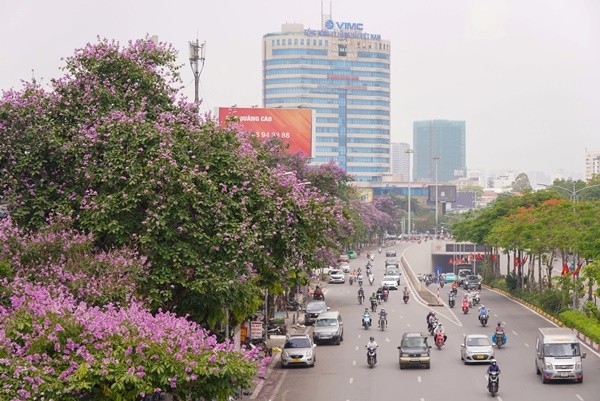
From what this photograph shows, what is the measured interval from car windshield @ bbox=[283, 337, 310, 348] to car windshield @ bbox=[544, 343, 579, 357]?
10.6m

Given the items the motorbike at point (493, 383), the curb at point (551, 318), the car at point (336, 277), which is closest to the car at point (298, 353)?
the motorbike at point (493, 383)

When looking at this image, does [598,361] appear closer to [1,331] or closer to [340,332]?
[340,332]

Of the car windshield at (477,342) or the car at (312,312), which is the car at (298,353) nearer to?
the car windshield at (477,342)

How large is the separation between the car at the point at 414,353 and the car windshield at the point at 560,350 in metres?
6.16

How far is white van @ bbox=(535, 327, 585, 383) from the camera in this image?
43469mm

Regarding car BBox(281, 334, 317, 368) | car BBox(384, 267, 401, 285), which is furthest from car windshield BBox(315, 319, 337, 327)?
car BBox(384, 267, 401, 285)

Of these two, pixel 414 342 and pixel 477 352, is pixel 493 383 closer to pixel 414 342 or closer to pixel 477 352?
pixel 414 342

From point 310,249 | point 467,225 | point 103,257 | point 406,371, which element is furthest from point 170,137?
point 467,225

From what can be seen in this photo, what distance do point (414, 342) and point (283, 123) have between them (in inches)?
2229

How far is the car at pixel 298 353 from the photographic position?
49.6m

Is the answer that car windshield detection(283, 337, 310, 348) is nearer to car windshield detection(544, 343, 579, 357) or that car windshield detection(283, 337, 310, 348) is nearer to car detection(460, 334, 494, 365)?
car detection(460, 334, 494, 365)

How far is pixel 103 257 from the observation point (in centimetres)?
3347

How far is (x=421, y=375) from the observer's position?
46.8 metres

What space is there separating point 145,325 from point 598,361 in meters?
28.4
